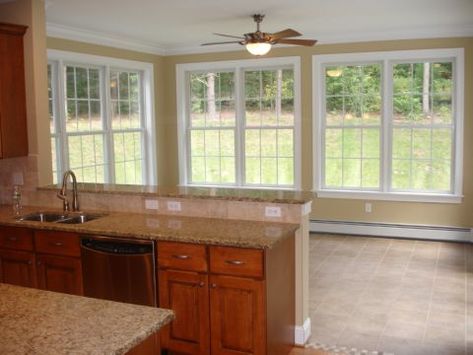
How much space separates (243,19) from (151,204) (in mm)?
2481

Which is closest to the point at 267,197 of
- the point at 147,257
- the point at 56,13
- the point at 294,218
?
the point at 294,218

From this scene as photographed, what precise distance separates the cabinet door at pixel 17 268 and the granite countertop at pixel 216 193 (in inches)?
27.3

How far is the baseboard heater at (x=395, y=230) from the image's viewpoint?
249 inches

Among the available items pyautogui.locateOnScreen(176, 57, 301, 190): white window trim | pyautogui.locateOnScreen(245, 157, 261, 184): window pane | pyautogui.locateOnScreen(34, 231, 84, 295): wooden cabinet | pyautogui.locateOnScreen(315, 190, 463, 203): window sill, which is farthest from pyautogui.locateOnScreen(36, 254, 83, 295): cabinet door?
pyautogui.locateOnScreen(245, 157, 261, 184): window pane

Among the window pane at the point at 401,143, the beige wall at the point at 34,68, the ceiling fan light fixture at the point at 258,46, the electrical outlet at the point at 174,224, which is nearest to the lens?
the electrical outlet at the point at 174,224

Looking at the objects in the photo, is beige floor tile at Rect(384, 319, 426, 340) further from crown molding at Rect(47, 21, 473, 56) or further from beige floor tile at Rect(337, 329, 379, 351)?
crown molding at Rect(47, 21, 473, 56)

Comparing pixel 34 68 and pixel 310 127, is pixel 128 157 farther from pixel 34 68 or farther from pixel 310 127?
pixel 34 68

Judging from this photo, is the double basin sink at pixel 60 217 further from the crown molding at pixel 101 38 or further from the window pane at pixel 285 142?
the window pane at pixel 285 142

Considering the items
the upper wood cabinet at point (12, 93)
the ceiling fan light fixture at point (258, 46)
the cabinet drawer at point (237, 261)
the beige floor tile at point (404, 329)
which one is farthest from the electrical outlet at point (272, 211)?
the upper wood cabinet at point (12, 93)

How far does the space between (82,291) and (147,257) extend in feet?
1.99

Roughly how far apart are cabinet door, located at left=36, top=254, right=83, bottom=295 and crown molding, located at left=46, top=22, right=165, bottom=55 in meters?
2.97

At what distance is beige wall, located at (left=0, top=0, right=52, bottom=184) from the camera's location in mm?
4273

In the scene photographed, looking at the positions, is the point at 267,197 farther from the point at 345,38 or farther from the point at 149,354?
the point at 345,38

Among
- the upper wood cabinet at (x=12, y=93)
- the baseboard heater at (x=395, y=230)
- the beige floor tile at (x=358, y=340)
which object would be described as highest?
the upper wood cabinet at (x=12, y=93)
